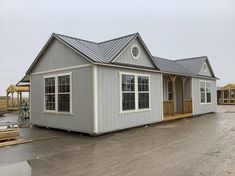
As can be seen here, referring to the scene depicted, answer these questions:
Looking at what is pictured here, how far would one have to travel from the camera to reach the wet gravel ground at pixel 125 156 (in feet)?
17.1

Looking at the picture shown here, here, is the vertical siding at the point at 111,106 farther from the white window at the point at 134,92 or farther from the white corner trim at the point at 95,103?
the white window at the point at 134,92

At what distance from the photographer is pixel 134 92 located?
11586 mm

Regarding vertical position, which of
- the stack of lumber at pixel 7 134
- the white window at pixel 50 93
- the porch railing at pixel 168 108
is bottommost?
the stack of lumber at pixel 7 134

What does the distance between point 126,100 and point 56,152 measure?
4.83m

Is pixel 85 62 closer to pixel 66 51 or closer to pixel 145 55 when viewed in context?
pixel 66 51

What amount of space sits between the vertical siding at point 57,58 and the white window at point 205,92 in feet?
39.2

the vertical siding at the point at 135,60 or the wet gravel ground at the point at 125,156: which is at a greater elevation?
the vertical siding at the point at 135,60

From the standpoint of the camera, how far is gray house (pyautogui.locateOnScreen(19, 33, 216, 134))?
987 centimetres

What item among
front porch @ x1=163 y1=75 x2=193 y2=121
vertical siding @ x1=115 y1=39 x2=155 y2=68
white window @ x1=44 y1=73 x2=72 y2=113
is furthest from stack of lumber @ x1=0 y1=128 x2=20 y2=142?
front porch @ x1=163 y1=75 x2=193 y2=121

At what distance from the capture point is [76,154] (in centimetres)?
685

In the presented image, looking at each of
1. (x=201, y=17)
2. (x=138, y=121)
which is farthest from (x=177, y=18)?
(x=138, y=121)

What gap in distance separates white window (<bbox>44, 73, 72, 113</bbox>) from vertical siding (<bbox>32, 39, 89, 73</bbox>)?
589 millimetres

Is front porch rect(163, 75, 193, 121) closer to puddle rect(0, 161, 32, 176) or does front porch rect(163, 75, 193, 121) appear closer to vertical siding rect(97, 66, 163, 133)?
vertical siding rect(97, 66, 163, 133)

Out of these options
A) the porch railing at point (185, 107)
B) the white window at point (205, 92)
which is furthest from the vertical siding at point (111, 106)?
the white window at point (205, 92)
